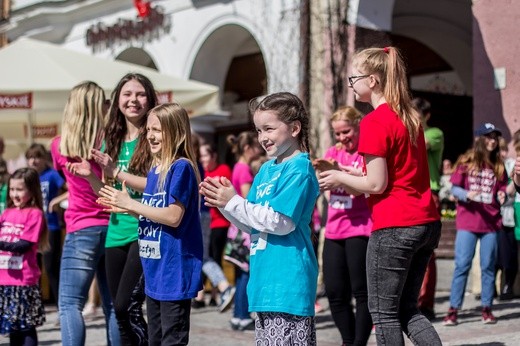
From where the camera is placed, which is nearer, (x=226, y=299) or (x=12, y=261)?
(x=12, y=261)

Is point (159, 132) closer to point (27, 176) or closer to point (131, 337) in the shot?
point (131, 337)

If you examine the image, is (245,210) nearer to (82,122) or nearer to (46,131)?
(82,122)

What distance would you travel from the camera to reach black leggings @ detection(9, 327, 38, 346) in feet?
20.9

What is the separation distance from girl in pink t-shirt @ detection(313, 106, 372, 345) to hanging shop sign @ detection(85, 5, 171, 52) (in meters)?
Answer: 9.26

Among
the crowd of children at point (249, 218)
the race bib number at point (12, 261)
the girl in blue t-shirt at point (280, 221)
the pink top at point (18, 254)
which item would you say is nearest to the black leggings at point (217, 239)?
the crowd of children at point (249, 218)

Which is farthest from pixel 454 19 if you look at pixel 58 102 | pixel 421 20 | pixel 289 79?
pixel 58 102

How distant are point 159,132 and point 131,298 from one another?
0.98 meters

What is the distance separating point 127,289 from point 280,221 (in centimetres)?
143

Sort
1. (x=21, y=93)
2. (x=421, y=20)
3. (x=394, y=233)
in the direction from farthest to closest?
(x=421, y=20)
(x=21, y=93)
(x=394, y=233)

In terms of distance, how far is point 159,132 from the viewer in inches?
194

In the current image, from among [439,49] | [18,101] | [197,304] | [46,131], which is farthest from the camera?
[439,49]

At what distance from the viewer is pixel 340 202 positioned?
6230 millimetres

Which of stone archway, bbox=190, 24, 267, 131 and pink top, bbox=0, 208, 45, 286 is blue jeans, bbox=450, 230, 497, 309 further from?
stone archway, bbox=190, 24, 267, 131

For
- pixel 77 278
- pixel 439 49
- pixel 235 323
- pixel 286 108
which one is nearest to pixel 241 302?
pixel 235 323
